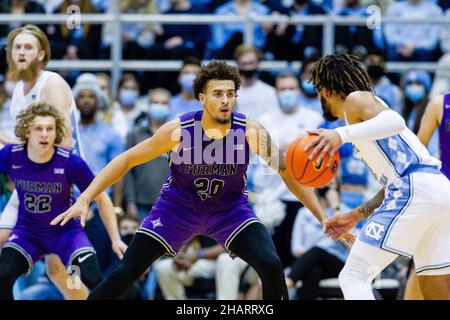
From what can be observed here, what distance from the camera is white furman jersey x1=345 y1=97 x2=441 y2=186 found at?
641 cm

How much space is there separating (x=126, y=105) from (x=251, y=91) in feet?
5.06

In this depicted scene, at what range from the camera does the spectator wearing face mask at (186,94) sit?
36.8 ft

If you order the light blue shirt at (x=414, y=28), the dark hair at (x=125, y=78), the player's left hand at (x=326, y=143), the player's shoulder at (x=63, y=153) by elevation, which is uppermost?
the light blue shirt at (x=414, y=28)

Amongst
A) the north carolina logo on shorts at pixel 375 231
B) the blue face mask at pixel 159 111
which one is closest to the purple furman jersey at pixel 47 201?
the north carolina logo on shorts at pixel 375 231

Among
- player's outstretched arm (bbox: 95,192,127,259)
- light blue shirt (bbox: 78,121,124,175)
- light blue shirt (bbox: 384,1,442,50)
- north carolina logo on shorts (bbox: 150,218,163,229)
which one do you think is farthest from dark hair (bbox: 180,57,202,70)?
north carolina logo on shorts (bbox: 150,218,163,229)

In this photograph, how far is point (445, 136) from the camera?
7.68 m

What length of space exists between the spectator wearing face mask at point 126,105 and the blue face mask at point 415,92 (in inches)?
124

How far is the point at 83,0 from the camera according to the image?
12609 millimetres

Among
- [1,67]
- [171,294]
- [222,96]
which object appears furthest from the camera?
[1,67]

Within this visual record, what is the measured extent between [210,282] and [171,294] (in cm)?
42

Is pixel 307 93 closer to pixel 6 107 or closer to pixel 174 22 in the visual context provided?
pixel 174 22

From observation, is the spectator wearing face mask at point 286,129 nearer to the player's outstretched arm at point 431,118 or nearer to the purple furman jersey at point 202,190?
the player's outstretched arm at point 431,118

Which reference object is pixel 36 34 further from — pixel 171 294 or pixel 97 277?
pixel 171 294
